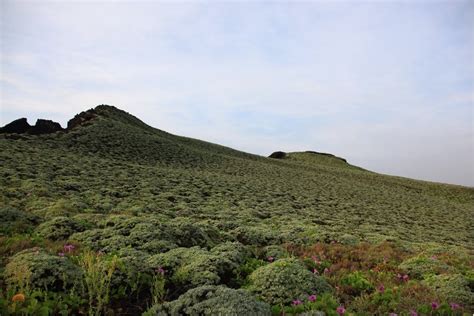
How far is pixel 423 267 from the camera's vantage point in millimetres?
10977

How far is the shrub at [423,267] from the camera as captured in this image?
34.7 feet

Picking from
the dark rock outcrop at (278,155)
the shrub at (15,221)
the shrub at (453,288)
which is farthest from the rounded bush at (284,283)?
the dark rock outcrop at (278,155)

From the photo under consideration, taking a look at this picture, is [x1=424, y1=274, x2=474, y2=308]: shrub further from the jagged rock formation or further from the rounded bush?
the jagged rock formation

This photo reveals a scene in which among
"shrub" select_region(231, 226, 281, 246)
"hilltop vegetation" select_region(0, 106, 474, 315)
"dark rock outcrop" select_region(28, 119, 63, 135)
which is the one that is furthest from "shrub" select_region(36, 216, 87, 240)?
"dark rock outcrop" select_region(28, 119, 63, 135)

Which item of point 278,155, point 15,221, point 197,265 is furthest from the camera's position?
point 278,155

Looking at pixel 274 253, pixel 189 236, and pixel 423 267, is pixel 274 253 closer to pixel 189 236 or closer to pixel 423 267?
pixel 189 236

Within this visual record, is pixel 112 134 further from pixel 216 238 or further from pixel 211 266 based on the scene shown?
pixel 211 266

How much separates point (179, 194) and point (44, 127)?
33.0m

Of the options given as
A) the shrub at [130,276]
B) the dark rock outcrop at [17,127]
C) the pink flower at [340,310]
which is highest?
the dark rock outcrop at [17,127]

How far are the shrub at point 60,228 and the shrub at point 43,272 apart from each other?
3.45 m

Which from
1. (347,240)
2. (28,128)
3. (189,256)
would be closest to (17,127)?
(28,128)

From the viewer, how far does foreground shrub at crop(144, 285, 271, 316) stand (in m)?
6.11

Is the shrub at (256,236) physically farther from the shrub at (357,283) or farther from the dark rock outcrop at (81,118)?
the dark rock outcrop at (81,118)

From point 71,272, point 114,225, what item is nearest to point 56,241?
point 114,225
